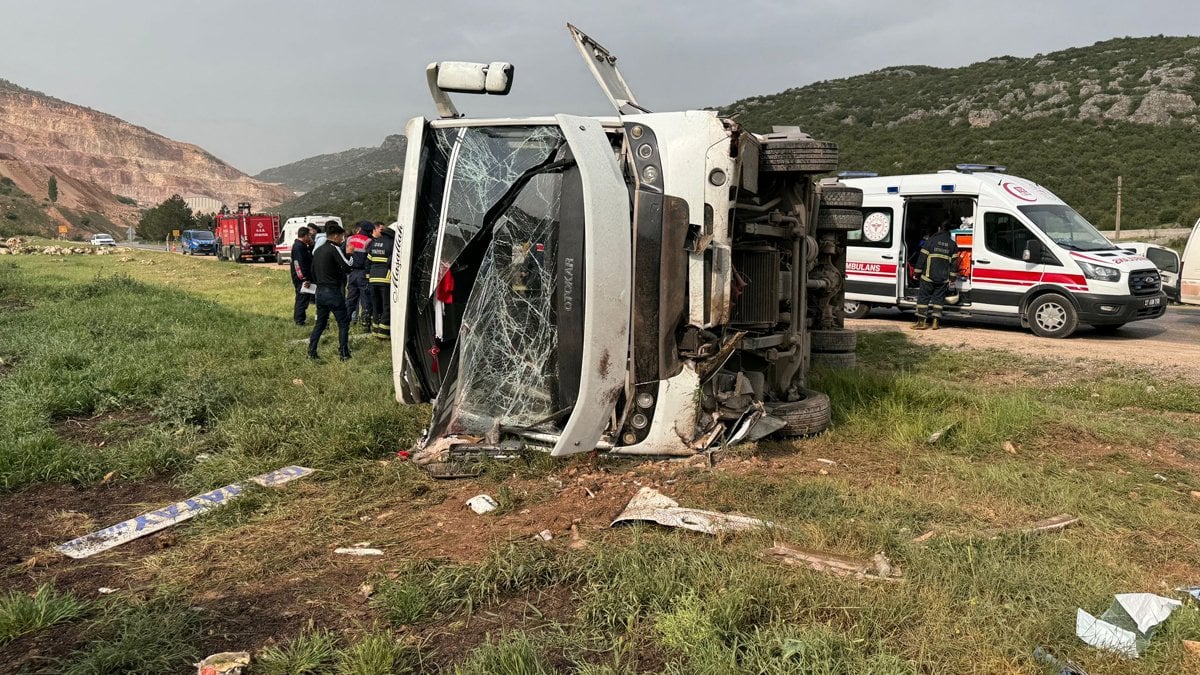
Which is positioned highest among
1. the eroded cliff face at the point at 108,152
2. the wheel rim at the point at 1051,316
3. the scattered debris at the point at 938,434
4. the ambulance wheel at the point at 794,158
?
the eroded cliff face at the point at 108,152

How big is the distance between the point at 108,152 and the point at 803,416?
145 metres

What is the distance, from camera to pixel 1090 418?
17.9 ft

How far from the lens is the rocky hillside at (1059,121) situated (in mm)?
28047

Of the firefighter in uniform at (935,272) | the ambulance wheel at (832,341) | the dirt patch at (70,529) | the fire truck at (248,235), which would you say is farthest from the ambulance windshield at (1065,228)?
the fire truck at (248,235)

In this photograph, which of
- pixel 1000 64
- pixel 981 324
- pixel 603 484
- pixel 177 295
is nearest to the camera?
pixel 603 484

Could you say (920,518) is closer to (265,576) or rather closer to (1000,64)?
(265,576)

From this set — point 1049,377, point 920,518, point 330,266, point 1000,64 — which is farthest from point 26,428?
point 1000,64

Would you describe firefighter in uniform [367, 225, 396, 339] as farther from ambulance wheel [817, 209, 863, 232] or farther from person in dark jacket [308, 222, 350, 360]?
ambulance wheel [817, 209, 863, 232]

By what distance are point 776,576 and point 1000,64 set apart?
52107 millimetres

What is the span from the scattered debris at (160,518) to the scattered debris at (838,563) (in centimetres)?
283

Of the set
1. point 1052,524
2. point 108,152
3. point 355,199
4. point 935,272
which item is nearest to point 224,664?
point 1052,524

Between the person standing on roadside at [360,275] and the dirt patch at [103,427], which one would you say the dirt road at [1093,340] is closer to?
the person standing on roadside at [360,275]

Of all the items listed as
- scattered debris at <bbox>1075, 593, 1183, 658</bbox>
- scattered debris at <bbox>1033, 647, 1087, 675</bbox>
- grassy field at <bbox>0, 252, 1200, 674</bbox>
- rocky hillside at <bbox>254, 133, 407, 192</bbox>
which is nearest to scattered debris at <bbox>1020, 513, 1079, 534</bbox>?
grassy field at <bbox>0, 252, 1200, 674</bbox>

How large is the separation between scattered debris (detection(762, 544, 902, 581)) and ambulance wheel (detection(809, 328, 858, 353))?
359 centimetres
